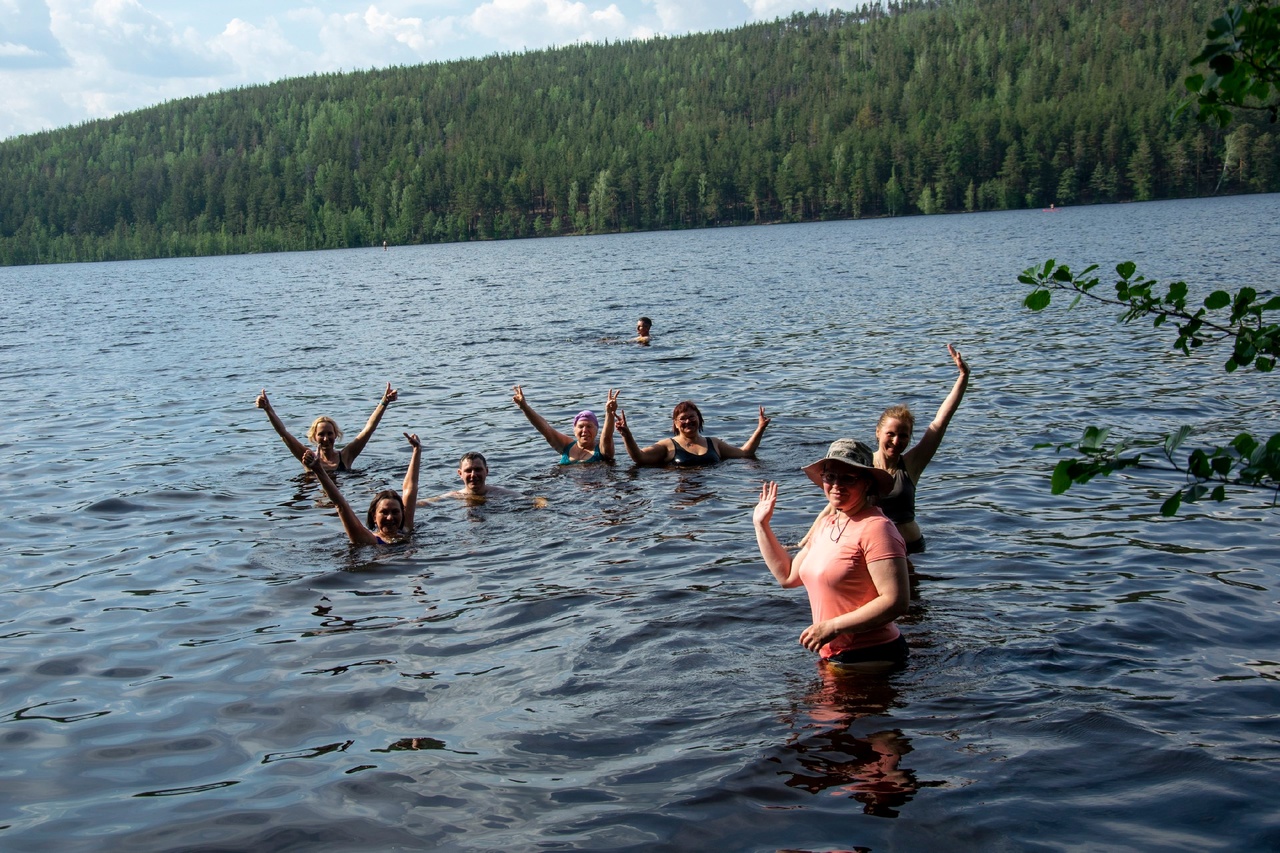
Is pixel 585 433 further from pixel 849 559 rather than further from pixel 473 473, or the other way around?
pixel 849 559

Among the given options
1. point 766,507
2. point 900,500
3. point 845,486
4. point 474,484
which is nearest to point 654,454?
point 474,484

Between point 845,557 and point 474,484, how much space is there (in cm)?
763

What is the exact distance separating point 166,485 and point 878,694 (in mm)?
12295

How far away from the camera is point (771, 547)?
773cm

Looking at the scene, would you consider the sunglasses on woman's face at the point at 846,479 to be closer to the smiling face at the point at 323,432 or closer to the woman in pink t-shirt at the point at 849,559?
the woman in pink t-shirt at the point at 849,559

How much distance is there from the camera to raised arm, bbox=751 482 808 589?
7.58 m

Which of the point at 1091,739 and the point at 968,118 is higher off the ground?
the point at 968,118

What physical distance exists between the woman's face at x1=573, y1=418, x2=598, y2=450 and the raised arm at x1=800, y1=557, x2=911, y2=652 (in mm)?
9283

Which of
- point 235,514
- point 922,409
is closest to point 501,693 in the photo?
point 235,514

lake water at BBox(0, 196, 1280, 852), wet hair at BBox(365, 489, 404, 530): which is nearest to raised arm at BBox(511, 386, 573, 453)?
lake water at BBox(0, 196, 1280, 852)

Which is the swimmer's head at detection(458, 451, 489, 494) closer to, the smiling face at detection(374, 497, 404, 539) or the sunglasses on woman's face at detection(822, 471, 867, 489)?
the smiling face at detection(374, 497, 404, 539)

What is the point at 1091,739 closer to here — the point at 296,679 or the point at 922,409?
the point at 296,679

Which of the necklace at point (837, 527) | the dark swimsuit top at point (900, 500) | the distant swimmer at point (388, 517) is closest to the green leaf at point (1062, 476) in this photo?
the necklace at point (837, 527)

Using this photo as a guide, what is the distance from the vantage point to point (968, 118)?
157m
